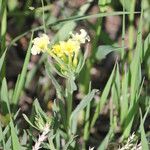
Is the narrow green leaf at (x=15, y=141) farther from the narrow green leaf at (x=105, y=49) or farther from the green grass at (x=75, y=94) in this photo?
the narrow green leaf at (x=105, y=49)

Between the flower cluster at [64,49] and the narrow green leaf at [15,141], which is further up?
the flower cluster at [64,49]

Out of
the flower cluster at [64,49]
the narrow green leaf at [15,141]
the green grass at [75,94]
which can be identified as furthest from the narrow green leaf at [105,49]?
the narrow green leaf at [15,141]

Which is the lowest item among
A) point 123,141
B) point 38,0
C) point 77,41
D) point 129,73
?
point 123,141

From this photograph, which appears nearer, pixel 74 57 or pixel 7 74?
pixel 74 57

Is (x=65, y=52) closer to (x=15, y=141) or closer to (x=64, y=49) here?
(x=64, y=49)

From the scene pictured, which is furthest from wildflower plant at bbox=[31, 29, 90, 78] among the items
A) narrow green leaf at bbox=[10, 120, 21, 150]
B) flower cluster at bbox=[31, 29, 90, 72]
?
A: narrow green leaf at bbox=[10, 120, 21, 150]

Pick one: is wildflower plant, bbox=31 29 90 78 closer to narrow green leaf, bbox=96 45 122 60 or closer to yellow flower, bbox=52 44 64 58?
yellow flower, bbox=52 44 64 58

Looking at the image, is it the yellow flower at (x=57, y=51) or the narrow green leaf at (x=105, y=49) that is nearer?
the yellow flower at (x=57, y=51)

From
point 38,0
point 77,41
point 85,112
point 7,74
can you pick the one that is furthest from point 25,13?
point 77,41

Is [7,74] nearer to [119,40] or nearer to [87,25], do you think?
[87,25]
